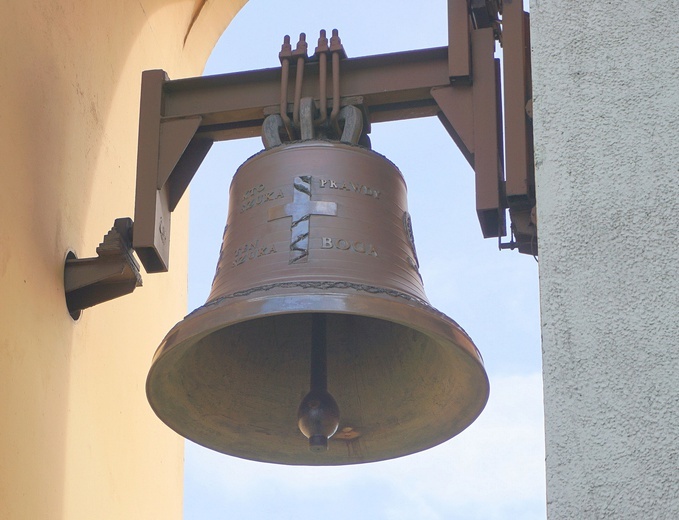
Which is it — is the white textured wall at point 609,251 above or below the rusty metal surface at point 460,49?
below

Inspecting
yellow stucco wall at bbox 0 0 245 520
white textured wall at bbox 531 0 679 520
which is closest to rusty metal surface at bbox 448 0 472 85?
white textured wall at bbox 531 0 679 520

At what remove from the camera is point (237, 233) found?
10.0ft

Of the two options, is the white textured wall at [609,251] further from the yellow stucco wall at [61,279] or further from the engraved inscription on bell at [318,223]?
the yellow stucco wall at [61,279]

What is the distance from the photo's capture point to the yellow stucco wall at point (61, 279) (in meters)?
3.20

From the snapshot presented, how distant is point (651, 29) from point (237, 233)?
1.26 meters

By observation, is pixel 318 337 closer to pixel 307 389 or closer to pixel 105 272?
pixel 307 389

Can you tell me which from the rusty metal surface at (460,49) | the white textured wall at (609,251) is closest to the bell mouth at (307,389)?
the rusty metal surface at (460,49)

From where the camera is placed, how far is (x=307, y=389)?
326 centimetres

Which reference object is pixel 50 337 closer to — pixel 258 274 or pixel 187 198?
pixel 258 274

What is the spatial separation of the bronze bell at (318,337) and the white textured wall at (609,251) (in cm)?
76

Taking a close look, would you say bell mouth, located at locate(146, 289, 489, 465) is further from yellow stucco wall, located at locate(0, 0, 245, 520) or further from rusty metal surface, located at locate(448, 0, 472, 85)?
rusty metal surface, located at locate(448, 0, 472, 85)

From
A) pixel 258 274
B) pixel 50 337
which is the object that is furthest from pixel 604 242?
pixel 50 337

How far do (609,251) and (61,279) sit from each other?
1916 mm

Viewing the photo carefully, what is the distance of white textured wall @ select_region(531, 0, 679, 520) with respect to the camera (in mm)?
1794
